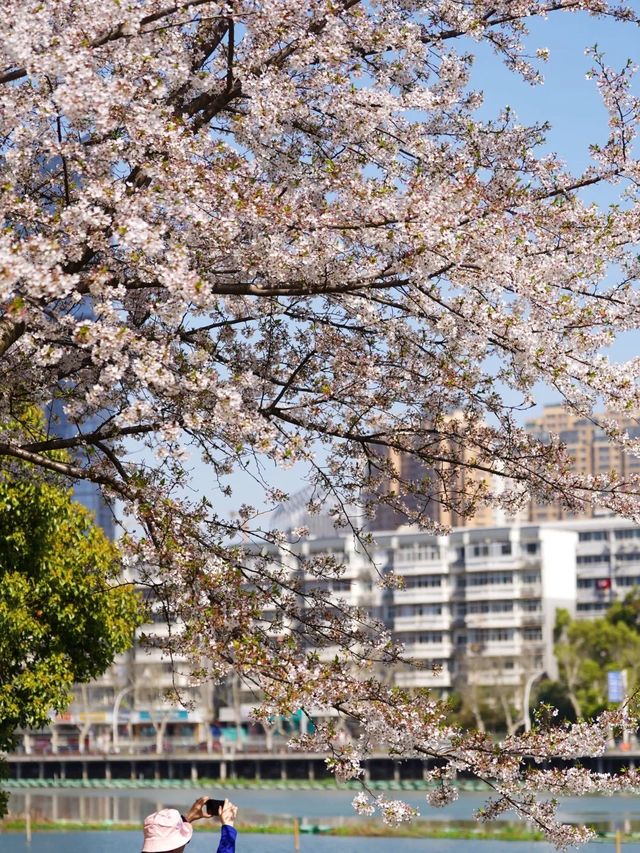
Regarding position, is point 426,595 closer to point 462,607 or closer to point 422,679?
point 462,607

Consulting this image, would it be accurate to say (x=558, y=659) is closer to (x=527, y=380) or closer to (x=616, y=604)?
(x=616, y=604)

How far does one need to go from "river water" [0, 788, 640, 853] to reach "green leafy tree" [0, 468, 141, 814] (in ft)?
80.6

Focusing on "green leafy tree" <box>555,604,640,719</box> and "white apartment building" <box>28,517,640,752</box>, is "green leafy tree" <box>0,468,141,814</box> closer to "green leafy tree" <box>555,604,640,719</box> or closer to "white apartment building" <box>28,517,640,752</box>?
"green leafy tree" <box>555,604,640,719</box>

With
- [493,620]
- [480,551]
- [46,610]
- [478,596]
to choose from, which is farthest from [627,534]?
[46,610]

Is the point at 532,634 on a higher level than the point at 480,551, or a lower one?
lower

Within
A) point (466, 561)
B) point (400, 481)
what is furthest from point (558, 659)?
point (400, 481)

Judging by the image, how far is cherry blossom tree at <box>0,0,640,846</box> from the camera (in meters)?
7.70

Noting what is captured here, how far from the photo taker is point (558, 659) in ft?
305

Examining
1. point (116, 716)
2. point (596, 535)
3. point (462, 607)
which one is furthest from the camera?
point (596, 535)

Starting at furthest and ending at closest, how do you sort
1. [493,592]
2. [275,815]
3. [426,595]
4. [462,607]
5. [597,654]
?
[426,595]
[462,607]
[493,592]
[597,654]
[275,815]

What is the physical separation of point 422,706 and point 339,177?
10.0 ft

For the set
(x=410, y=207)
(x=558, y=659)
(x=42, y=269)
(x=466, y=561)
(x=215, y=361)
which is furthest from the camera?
(x=466, y=561)

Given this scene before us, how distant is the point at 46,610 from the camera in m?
18.8

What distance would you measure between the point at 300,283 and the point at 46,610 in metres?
11.5
